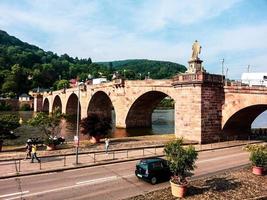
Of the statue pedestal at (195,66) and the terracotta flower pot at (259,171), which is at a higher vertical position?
the statue pedestal at (195,66)

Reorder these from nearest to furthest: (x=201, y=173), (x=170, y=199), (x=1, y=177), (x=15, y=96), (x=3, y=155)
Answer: (x=170, y=199) → (x=1, y=177) → (x=201, y=173) → (x=3, y=155) → (x=15, y=96)

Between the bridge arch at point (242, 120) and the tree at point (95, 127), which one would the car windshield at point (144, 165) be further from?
the bridge arch at point (242, 120)

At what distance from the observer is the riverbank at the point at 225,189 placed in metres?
18.4

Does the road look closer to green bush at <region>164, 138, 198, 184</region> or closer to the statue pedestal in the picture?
green bush at <region>164, 138, 198, 184</region>

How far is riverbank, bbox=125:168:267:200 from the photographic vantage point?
60.4 feet

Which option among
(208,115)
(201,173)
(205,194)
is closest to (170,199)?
(205,194)

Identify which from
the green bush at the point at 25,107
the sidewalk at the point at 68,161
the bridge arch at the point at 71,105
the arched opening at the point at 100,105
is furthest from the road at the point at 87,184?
the green bush at the point at 25,107

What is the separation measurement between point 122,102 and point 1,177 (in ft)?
142

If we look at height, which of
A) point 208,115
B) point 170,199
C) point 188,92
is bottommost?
point 170,199

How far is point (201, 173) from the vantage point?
950 inches

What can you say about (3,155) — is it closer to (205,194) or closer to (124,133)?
(205,194)

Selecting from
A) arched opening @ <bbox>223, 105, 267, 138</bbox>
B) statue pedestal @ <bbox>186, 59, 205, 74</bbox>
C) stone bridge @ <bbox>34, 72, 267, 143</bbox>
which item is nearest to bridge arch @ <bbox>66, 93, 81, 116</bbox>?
statue pedestal @ <bbox>186, 59, 205, 74</bbox>

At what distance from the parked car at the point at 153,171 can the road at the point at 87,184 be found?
45cm

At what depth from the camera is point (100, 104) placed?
85125 mm
